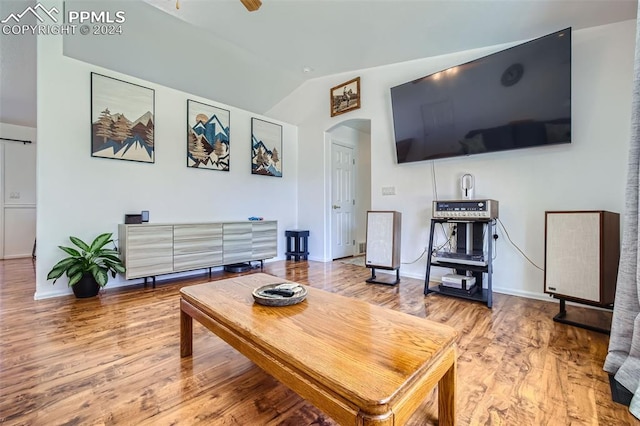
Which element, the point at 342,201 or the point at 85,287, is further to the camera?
the point at 342,201

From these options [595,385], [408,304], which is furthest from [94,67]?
[595,385]

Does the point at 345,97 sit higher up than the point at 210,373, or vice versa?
the point at 345,97

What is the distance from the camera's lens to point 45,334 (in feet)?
6.36

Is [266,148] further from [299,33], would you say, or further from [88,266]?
[88,266]

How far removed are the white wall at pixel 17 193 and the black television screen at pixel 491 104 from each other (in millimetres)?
6691

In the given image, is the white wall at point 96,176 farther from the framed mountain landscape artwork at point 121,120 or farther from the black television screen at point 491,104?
the black television screen at point 491,104

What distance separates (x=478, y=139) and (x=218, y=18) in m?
3.14

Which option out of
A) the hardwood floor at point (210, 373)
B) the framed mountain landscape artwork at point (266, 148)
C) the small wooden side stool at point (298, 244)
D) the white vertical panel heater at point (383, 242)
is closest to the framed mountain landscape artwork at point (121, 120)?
the framed mountain landscape artwork at point (266, 148)

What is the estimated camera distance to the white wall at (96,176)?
275 centimetres

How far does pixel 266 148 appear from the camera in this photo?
467cm

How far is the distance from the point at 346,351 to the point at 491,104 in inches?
116

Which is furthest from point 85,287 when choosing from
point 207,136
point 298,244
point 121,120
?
point 298,244

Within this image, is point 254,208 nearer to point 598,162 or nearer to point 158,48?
point 158,48

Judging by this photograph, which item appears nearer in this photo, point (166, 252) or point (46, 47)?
point (46, 47)
